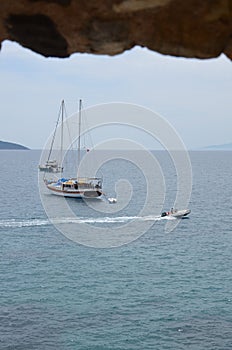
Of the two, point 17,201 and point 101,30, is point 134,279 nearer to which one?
point 101,30

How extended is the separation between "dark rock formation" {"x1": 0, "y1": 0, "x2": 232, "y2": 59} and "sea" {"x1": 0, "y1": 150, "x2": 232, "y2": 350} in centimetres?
2048

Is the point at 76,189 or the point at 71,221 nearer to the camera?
the point at 71,221

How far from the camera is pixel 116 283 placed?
3206cm

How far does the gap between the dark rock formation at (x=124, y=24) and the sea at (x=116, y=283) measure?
67.2 feet

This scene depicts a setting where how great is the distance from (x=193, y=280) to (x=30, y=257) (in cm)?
1301

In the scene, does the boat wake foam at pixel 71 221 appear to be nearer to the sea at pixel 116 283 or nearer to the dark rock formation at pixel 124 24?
the sea at pixel 116 283

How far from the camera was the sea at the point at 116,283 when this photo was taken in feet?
79.3

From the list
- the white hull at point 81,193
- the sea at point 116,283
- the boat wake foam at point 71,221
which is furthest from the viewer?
the white hull at point 81,193

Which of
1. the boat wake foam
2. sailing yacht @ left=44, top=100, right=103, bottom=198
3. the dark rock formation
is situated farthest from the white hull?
the dark rock formation

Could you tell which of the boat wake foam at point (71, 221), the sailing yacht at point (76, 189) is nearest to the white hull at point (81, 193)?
the sailing yacht at point (76, 189)

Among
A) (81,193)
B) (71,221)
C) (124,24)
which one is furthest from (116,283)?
(81,193)

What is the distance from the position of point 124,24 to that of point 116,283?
28950 mm

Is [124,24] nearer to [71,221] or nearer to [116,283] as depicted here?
[116,283]

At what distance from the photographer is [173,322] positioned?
1012 inches
